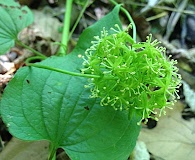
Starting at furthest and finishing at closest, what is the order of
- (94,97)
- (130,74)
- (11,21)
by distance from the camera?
1. (11,21)
2. (94,97)
3. (130,74)

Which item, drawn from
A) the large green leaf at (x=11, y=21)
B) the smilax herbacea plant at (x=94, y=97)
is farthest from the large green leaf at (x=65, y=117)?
the large green leaf at (x=11, y=21)

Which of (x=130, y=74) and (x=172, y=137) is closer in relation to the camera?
(x=130, y=74)

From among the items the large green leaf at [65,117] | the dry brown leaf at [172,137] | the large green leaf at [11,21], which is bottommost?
the dry brown leaf at [172,137]

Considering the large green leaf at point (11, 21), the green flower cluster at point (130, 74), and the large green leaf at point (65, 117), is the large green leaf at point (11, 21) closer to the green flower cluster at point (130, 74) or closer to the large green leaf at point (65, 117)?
the large green leaf at point (65, 117)

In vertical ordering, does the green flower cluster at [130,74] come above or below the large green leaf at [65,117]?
above

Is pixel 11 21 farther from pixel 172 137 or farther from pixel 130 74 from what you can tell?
pixel 172 137

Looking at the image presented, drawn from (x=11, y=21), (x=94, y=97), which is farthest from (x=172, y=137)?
(x=11, y=21)

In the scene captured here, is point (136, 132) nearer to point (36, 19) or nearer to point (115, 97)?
point (115, 97)
